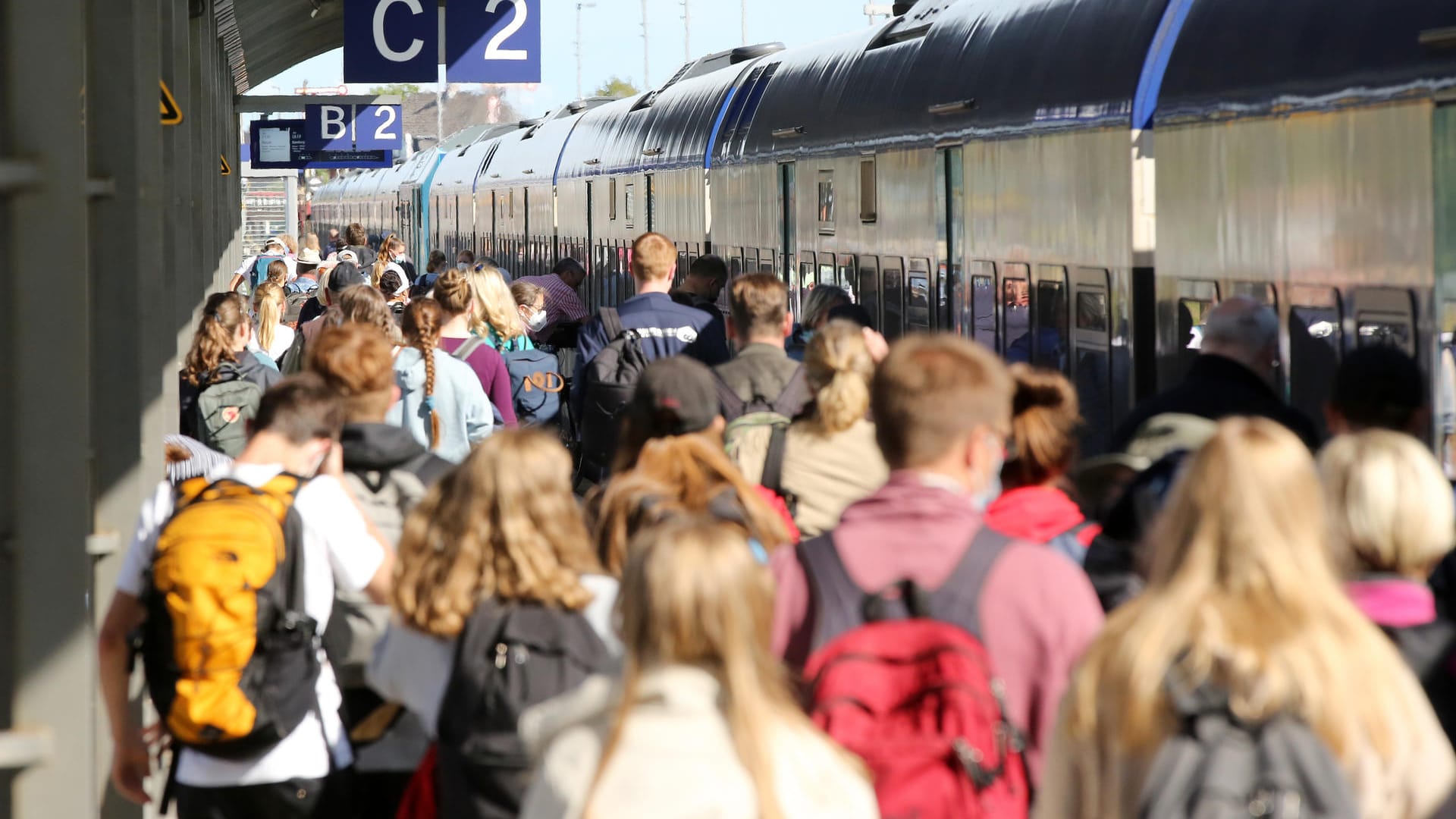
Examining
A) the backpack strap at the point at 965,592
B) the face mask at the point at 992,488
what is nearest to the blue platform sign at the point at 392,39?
the face mask at the point at 992,488

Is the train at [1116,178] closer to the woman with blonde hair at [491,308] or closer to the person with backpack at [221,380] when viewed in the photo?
the woman with blonde hair at [491,308]

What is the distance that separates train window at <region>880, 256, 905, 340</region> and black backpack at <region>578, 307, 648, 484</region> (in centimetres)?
296

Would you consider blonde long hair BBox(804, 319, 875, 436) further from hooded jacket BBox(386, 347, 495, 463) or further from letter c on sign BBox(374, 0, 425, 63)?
letter c on sign BBox(374, 0, 425, 63)

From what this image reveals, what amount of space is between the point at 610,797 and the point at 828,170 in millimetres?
9329

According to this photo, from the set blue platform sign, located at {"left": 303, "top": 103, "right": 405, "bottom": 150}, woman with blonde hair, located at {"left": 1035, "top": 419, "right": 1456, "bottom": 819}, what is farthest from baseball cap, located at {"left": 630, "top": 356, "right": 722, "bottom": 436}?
blue platform sign, located at {"left": 303, "top": 103, "right": 405, "bottom": 150}

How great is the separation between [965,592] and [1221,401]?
2340 millimetres

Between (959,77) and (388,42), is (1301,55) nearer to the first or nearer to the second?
(959,77)

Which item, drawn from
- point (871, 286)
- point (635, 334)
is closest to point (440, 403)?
point (635, 334)

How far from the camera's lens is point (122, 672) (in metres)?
4.40

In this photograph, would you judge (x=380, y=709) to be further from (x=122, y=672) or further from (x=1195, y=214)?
(x=1195, y=214)

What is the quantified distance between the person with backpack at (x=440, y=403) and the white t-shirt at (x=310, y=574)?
9.25ft

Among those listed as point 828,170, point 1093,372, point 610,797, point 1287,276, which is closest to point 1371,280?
point 1287,276

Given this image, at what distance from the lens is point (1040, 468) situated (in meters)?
4.79

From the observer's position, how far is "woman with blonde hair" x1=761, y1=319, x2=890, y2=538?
5.77 meters
